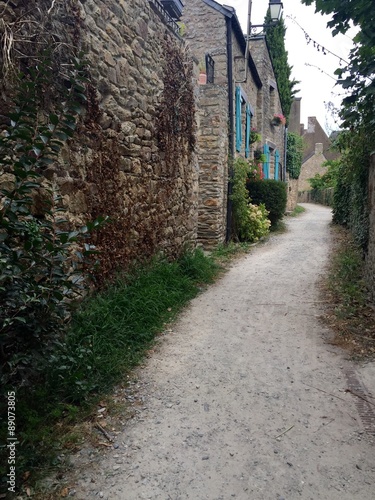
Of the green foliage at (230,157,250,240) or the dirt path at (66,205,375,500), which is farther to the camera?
the green foliage at (230,157,250,240)

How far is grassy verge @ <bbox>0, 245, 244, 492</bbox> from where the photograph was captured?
2.28 meters

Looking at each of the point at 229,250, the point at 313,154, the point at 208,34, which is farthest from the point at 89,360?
the point at 313,154

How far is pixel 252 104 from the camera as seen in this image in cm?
1302

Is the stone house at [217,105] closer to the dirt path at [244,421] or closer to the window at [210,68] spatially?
the window at [210,68]

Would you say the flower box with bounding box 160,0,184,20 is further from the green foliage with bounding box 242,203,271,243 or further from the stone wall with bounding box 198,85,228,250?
the green foliage with bounding box 242,203,271,243

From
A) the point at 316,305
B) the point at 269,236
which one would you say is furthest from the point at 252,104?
the point at 316,305

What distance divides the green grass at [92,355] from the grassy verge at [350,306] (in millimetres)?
1883

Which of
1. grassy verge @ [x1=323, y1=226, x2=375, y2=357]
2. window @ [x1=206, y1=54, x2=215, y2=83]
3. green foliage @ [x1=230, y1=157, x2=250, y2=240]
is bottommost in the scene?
grassy verge @ [x1=323, y1=226, x2=375, y2=357]

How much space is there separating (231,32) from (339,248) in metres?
6.13

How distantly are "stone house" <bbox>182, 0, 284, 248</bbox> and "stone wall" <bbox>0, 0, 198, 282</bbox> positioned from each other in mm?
1949

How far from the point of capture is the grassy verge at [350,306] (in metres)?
3.88

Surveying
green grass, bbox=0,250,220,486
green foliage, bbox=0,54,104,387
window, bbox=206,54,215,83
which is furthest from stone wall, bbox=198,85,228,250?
green foliage, bbox=0,54,104,387

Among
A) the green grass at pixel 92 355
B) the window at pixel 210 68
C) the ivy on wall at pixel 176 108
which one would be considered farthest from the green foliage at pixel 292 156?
the green grass at pixel 92 355

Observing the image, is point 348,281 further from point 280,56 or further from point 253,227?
point 280,56
